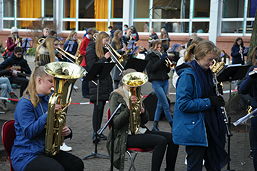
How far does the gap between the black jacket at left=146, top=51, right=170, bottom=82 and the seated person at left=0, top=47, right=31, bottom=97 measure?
334 centimetres

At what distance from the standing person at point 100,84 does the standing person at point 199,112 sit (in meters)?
2.66

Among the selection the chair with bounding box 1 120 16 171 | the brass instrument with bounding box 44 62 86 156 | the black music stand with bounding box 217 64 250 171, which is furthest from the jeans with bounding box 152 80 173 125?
the chair with bounding box 1 120 16 171

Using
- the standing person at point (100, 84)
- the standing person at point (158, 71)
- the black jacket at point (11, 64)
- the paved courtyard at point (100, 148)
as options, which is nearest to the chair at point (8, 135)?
the paved courtyard at point (100, 148)

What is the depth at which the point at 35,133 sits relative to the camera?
3924 mm

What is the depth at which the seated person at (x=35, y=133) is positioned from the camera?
3.92m

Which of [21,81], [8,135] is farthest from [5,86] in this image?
[8,135]

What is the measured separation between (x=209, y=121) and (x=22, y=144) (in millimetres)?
1936

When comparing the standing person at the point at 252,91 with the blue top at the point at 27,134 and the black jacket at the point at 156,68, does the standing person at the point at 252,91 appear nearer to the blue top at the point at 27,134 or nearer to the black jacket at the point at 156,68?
the black jacket at the point at 156,68

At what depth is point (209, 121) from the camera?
4363 millimetres

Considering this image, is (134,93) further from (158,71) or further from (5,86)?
(5,86)

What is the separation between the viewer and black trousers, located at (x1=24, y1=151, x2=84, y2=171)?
3.90 metres

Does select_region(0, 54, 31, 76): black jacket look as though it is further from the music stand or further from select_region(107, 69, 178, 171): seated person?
select_region(107, 69, 178, 171): seated person

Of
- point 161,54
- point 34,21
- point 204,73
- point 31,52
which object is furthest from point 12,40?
point 204,73

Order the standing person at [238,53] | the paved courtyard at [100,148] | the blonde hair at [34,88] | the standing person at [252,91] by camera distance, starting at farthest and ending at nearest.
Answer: the standing person at [238,53] → the paved courtyard at [100,148] → the standing person at [252,91] → the blonde hair at [34,88]
